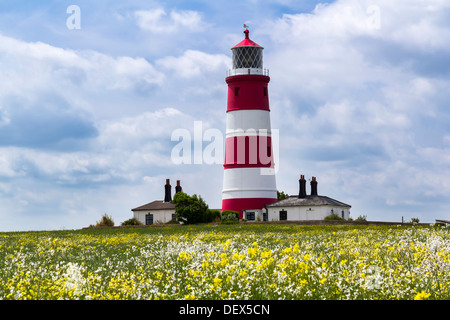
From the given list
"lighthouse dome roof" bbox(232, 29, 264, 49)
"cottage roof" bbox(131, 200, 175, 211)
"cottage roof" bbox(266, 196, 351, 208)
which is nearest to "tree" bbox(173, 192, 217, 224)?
"cottage roof" bbox(266, 196, 351, 208)

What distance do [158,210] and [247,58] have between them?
952 inches

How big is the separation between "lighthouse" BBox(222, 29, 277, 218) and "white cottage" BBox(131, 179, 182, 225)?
16.1 m

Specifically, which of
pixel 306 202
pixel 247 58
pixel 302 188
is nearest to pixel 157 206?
pixel 302 188

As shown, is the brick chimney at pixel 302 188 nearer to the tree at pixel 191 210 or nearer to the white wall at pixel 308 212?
the white wall at pixel 308 212

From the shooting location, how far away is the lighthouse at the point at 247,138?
2199 inches

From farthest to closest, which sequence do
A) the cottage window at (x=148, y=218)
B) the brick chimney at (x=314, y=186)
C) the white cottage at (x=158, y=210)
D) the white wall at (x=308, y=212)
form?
the cottage window at (x=148, y=218) < the white cottage at (x=158, y=210) < the brick chimney at (x=314, y=186) < the white wall at (x=308, y=212)

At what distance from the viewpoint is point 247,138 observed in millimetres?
55781

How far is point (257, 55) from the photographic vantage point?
189 ft

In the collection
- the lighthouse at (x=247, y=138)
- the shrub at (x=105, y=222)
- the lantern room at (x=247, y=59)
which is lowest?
the shrub at (x=105, y=222)

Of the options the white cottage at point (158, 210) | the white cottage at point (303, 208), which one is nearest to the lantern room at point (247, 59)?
the white cottage at point (303, 208)

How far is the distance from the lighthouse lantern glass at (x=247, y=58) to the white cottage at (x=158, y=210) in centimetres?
2098
